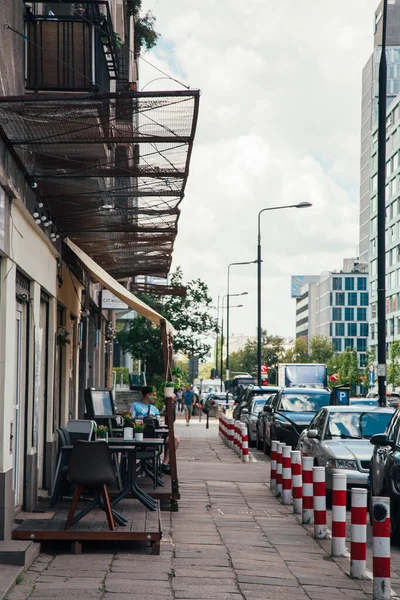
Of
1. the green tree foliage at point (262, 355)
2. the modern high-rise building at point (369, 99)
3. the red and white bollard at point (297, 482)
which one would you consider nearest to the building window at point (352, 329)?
the modern high-rise building at point (369, 99)

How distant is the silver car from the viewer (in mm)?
15555

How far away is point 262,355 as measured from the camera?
511 ft

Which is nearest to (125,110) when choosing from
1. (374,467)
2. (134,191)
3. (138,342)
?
(134,191)

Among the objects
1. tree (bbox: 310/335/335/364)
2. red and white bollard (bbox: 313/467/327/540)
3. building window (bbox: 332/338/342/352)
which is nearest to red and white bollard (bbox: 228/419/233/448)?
red and white bollard (bbox: 313/467/327/540)

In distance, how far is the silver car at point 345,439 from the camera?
15555mm

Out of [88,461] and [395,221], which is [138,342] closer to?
[88,461]

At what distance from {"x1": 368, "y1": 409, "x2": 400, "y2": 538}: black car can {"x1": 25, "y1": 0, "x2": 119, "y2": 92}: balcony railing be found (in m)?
5.69

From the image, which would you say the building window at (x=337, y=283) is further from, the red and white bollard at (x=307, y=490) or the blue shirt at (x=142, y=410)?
the red and white bollard at (x=307, y=490)

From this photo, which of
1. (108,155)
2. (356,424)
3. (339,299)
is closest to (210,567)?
(108,155)

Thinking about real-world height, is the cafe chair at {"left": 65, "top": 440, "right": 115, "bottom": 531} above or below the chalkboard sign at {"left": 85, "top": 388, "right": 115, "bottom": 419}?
below

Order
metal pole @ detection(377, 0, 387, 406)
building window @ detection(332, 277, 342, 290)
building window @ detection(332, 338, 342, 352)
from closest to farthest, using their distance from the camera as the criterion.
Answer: metal pole @ detection(377, 0, 387, 406) < building window @ detection(332, 277, 342, 290) < building window @ detection(332, 338, 342, 352)

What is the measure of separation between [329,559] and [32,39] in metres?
7.42

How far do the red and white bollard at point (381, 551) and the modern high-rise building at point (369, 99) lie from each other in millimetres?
153196

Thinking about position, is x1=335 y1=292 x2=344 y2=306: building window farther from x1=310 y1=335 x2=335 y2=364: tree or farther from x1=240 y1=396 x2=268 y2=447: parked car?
x1=240 y1=396 x2=268 y2=447: parked car
